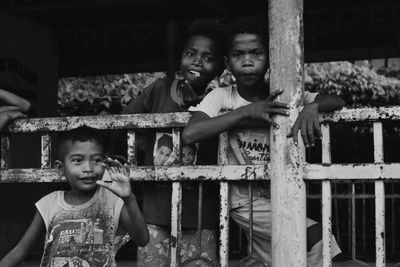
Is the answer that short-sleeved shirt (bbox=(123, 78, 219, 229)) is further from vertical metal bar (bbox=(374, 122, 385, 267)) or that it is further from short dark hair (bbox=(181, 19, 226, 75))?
vertical metal bar (bbox=(374, 122, 385, 267))

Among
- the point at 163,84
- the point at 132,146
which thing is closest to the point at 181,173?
the point at 132,146

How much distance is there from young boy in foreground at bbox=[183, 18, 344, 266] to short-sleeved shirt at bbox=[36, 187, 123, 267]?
53 centimetres

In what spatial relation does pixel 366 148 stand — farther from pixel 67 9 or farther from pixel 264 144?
pixel 264 144

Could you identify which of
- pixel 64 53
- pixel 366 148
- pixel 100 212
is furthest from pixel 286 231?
pixel 64 53

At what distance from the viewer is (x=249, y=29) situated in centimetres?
335

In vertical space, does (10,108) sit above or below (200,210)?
above

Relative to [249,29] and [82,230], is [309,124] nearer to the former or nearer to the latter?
[249,29]

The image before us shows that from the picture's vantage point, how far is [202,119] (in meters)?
3.16

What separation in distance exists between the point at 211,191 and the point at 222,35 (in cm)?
87

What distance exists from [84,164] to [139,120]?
0.36 m

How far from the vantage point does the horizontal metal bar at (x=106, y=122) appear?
329 centimetres

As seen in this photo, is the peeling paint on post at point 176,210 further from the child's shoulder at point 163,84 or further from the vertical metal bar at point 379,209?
the vertical metal bar at point 379,209

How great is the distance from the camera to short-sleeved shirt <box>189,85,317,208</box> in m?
3.29

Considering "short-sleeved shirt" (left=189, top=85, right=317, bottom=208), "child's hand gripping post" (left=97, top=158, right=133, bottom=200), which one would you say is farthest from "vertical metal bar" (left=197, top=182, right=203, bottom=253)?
"child's hand gripping post" (left=97, top=158, right=133, bottom=200)
